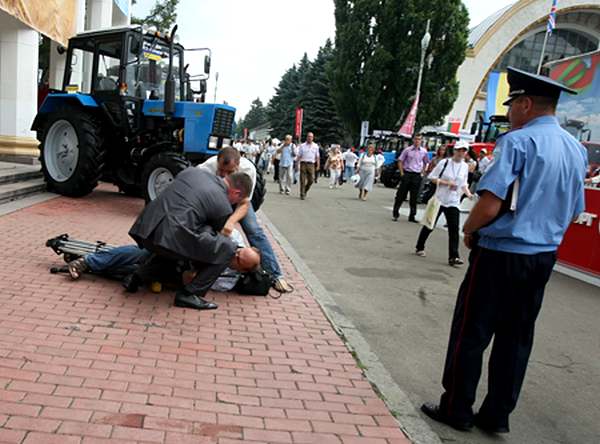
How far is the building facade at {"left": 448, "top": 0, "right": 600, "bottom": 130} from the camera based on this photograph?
47281 mm

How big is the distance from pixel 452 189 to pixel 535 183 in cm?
518

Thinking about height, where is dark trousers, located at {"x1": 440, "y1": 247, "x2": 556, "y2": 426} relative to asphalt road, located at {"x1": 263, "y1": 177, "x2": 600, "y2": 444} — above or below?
above

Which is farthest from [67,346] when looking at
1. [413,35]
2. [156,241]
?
[413,35]

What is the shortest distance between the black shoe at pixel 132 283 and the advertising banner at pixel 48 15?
319 inches

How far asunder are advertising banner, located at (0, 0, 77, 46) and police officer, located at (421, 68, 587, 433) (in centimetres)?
A: 1046

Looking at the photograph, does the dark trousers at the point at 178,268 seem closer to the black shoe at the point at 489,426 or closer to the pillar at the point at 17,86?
the black shoe at the point at 489,426

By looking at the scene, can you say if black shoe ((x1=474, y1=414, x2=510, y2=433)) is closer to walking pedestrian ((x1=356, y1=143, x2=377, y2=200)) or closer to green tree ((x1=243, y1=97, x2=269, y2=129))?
walking pedestrian ((x1=356, y1=143, x2=377, y2=200))

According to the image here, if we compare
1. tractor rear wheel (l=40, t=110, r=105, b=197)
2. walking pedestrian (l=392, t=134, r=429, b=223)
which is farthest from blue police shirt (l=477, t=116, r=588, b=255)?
walking pedestrian (l=392, t=134, r=429, b=223)

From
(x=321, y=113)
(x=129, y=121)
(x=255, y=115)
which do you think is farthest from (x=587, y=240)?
(x=255, y=115)

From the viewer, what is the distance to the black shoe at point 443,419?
10.2 ft

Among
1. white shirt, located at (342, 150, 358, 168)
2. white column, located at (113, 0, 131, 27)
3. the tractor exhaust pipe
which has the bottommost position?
white shirt, located at (342, 150, 358, 168)

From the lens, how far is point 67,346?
11.4 feet

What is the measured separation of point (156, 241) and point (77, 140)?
5.99 metres

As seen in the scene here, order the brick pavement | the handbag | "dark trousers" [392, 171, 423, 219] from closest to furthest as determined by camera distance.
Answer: the brick pavement, the handbag, "dark trousers" [392, 171, 423, 219]
